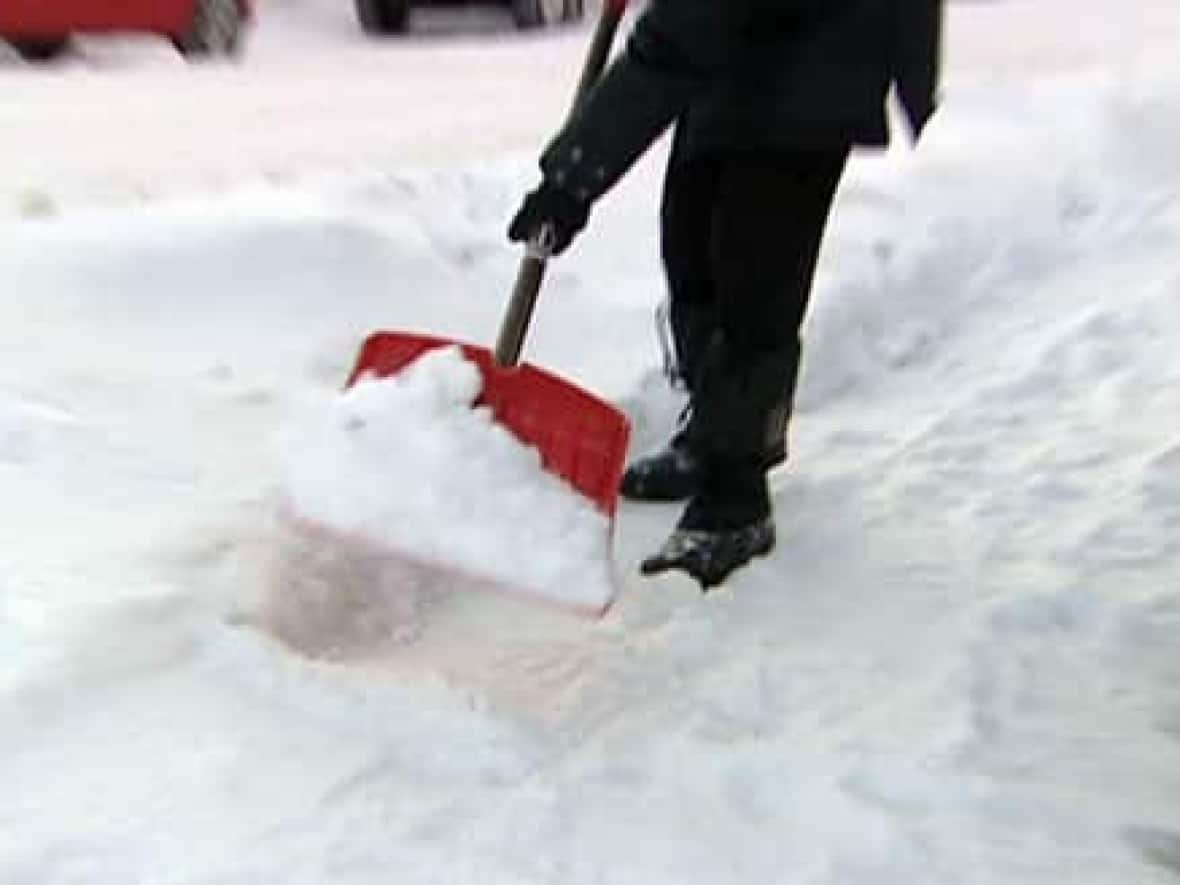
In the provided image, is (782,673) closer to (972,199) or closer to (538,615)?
(538,615)

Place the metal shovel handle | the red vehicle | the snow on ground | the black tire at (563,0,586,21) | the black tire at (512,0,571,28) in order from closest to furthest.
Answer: the snow on ground → the metal shovel handle → the red vehicle → the black tire at (512,0,571,28) → the black tire at (563,0,586,21)

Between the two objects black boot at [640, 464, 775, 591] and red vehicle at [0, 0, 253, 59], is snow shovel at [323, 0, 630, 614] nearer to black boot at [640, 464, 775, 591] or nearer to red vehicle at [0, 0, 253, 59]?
black boot at [640, 464, 775, 591]

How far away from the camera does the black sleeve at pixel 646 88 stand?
276cm

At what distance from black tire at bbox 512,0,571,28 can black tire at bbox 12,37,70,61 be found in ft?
6.05

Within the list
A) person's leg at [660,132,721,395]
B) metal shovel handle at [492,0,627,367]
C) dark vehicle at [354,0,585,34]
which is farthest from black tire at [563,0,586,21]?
metal shovel handle at [492,0,627,367]

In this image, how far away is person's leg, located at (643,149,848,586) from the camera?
301cm

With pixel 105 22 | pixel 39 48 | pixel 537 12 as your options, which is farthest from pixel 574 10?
pixel 39 48

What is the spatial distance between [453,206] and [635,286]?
0.51 m

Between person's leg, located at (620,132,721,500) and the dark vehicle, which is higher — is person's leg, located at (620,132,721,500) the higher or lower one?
the higher one

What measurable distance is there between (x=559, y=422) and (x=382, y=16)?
18.8 feet

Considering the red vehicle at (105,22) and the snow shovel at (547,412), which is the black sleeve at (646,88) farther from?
the red vehicle at (105,22)

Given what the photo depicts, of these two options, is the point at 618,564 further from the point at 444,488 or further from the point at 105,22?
the point at 105,22

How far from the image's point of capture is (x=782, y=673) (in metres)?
2.86

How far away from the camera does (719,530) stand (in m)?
3.18
